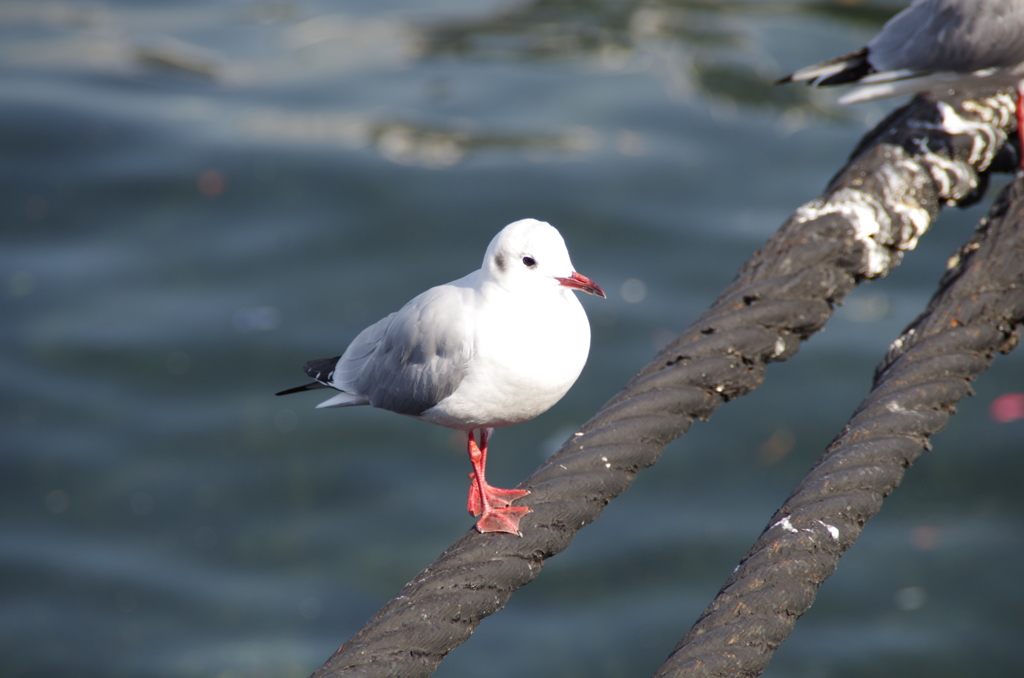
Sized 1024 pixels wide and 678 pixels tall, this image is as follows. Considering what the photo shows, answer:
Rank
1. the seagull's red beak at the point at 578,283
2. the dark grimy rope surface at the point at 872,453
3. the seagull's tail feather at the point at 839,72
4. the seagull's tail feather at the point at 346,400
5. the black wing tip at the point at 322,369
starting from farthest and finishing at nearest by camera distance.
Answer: the seagull's tail feather at the point at 839,72 < the black wing tip at the point at 322,369 < the seagull's tail feather at the point at 346,400 < the seagull's red beak at the point at 578,283 < the dark grimy rope surface at the point at 872,453

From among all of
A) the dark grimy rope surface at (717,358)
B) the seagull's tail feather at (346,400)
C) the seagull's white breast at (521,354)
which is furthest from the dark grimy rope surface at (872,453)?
the seagull's tail feather at (346,400)

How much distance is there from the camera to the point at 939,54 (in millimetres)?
3895

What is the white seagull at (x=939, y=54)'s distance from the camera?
3.78 meters

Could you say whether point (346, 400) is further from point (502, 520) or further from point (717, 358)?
point (717, 358)

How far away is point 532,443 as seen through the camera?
6461mm

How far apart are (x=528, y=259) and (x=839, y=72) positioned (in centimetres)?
248

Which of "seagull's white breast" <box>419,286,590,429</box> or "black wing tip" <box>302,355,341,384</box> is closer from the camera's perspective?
"seagull's white breast" <box>419,286,590,429</box>

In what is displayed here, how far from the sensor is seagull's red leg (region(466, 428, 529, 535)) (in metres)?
2.18

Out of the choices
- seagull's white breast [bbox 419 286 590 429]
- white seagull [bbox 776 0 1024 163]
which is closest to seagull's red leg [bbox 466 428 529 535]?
seagull's white breast [bbox 419 286 590 429]

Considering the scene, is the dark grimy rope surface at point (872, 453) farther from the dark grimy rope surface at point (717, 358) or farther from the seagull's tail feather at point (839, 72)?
the seagull's tail feather at point (839, 72)

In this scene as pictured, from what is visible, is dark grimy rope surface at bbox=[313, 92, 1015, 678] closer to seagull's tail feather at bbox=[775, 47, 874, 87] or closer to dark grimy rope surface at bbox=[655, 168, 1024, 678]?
dark grimy rope surface at bbox=[655, 168, 1024, 678]

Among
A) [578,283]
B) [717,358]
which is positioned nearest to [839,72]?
[717,358]

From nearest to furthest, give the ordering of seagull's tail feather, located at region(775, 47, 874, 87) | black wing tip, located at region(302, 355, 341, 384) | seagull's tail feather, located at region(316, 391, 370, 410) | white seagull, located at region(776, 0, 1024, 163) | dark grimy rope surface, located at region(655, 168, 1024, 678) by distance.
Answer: dark grimy rope surface, located at region(655, 168, 1024, 678) → seagull's tail feather, located at region(316, 391, 370, 410) → black wing tip, located at region(302, 355, 341, 384) → white seagull, located at region(776, 0, 1024, 163) → seagull's tail feather, located at region(775, 47, 874, 87)

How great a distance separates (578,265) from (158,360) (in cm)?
314
